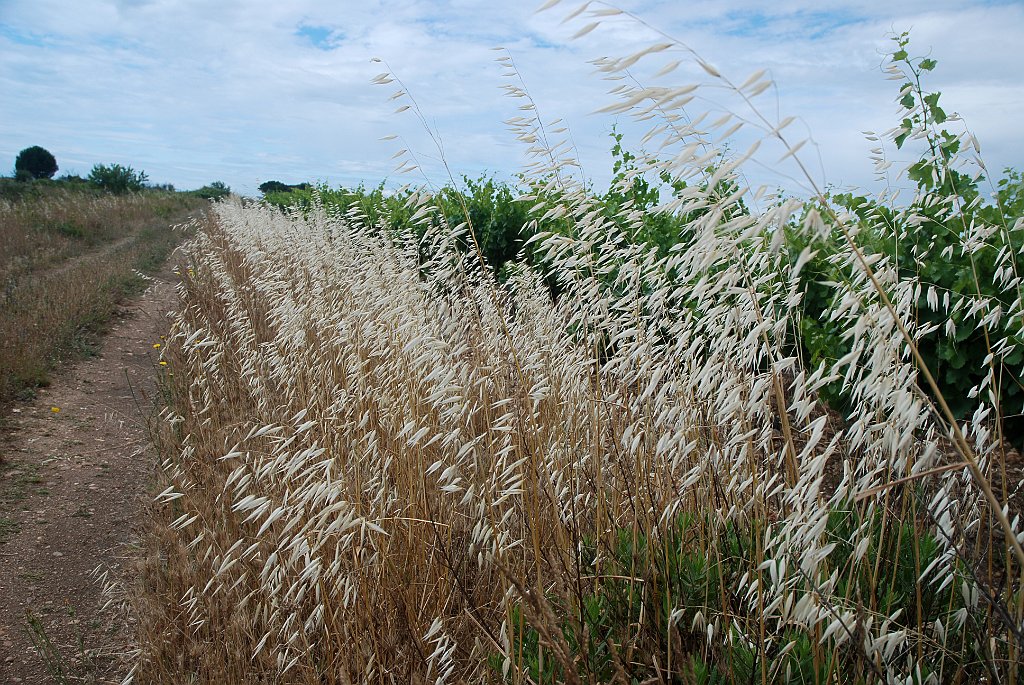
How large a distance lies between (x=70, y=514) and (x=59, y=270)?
29.7 ft

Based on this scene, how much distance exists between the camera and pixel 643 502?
6.79 ft

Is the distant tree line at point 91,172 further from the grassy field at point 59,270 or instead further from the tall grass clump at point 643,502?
the tall grass clump at point 643,502

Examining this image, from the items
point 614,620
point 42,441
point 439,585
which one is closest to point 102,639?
point 439,585

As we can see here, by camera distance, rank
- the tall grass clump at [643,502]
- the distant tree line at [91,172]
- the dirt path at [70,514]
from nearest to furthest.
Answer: the tall grass clump at [643,502]
the dirt path at [70,514]
the distant tree line at [91,172]

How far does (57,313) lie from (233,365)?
400cm

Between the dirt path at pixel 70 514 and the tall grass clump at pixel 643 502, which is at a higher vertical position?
the tall grass clump at pixel 643 502

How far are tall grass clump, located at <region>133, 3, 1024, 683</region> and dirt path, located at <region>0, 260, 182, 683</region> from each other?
0.95ft

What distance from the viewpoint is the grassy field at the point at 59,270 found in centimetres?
659

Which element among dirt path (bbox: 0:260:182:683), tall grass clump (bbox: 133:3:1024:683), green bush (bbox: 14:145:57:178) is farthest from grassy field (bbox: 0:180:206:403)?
green bush (bbox: 14:145:57:178)

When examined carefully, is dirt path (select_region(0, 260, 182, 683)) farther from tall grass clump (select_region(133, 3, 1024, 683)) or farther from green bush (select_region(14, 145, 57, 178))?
green bush (select_region(14, 145, 57, 178))

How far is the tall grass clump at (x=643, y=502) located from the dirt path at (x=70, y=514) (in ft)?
0.95

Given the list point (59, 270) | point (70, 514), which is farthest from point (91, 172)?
point (70, 514)

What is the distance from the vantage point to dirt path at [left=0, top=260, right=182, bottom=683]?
289 centimetres

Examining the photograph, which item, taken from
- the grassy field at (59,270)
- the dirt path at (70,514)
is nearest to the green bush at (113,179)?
the grassy field at (59,270)
